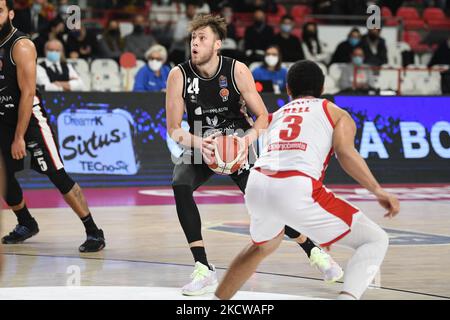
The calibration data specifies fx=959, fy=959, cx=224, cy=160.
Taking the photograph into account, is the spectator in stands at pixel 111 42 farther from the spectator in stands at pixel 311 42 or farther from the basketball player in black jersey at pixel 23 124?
the basketball player in black jersey at pixel 23 124

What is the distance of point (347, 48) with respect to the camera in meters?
19.1

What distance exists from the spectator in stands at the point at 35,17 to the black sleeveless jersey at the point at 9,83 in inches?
321

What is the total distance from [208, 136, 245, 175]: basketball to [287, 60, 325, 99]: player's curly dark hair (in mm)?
1150

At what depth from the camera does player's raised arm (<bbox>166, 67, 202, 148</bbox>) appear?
7180 millimetres

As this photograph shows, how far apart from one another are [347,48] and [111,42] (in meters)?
4.70

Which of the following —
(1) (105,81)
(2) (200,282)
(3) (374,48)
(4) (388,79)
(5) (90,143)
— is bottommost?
(4) (388,79)

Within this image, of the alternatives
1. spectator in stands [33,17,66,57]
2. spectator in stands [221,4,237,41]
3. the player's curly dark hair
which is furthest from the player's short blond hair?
spectator in stands [221,4,237,41]

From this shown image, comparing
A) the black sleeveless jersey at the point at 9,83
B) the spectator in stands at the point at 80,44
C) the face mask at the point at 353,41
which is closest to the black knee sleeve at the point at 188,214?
the black sleeveless jersey at the point at 9,83

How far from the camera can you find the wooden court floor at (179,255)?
7191 millimetres

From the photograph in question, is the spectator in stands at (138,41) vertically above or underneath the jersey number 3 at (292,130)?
underneath

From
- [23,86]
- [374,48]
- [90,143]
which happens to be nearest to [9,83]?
[23,86]

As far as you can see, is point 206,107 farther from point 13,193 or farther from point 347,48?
point 347,48

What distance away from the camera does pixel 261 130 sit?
7.29 m

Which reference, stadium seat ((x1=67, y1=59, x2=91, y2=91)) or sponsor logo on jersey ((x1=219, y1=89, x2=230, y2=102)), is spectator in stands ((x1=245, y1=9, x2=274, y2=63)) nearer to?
stadium seat ((x1=67, y1=59, x2=91, y2=91))
